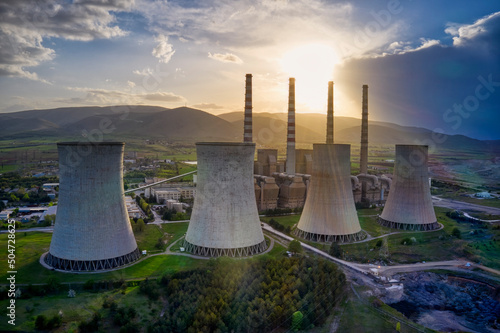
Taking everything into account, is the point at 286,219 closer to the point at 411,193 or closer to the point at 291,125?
the point at 411,193

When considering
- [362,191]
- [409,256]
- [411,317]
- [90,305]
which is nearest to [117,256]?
[90,305]

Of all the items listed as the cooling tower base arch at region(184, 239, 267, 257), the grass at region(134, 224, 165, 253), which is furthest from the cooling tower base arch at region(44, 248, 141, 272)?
the cooling tower base arch at region(184, 239, 267, 257)

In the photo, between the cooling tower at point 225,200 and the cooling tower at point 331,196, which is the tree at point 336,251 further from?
the cooling tower at point 225,200

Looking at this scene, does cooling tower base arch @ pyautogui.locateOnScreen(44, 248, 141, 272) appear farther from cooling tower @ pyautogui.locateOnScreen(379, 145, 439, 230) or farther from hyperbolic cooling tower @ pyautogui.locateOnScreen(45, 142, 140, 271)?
cooling tower @ pyautogui.locateOnScreen(379, 145, 439, 230)

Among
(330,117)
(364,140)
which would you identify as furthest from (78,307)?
(364,140)

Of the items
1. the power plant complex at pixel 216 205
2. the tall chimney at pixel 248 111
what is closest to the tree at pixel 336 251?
the power plant complex at pixel 216 205
